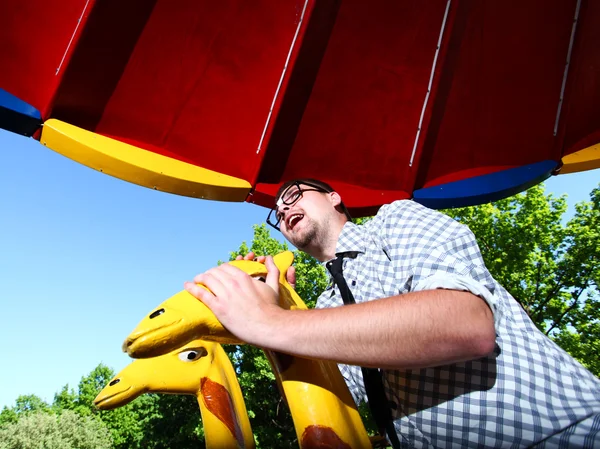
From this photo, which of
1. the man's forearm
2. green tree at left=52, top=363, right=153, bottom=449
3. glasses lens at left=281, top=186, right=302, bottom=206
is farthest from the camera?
green tree at left=52, top=363, right=153, bottom=449

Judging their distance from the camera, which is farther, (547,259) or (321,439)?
(547,259)

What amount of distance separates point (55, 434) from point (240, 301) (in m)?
25.8

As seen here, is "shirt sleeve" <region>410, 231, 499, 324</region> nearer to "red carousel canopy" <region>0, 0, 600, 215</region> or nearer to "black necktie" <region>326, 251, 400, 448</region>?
"black necktie" <region>326, 251, 400, 448</region>

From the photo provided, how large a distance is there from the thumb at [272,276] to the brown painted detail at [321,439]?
44cm

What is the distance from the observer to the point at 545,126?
2.67 m

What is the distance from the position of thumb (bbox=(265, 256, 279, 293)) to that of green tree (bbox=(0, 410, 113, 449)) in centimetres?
2317

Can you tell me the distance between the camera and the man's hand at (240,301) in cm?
117

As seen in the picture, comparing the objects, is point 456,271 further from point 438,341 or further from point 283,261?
point 283,261

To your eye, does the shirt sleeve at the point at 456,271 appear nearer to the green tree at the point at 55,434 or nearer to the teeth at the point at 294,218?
the teeth at the point at 294,218

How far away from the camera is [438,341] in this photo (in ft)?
3.38

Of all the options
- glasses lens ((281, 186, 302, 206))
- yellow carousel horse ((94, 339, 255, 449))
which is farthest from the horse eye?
glasses lens ((281, 186, 302, 206))

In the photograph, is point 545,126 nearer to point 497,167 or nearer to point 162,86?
point 497,167

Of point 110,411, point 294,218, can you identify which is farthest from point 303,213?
point 110,411

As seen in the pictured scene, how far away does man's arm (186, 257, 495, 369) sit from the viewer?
1.04 m
